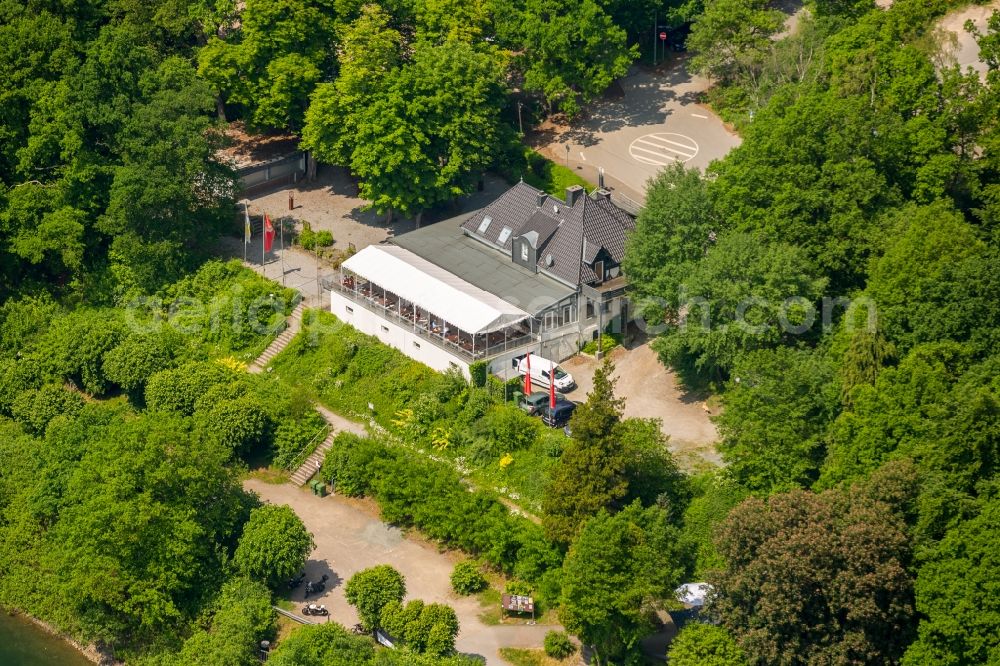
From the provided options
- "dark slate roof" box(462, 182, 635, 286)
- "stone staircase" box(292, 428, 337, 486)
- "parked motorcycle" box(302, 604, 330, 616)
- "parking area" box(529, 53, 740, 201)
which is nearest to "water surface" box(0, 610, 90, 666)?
"parked motorcycle" box(302, 604, 330, 616)

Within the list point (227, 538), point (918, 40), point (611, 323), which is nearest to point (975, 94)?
point (918, 40)

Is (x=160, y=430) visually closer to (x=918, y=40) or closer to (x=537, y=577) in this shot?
(x=537, y=577)

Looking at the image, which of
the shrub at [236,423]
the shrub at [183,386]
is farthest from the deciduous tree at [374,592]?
the shrub at [183,386]

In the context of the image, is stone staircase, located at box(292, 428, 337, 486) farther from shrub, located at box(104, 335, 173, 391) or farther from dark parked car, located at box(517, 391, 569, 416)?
shrub, located at box(104, 335, 173, 391)

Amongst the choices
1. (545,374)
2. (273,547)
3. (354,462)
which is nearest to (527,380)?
(545,374)

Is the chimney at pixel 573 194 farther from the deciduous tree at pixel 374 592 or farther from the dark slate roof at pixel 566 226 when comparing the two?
the deciduous tree at pixel 374 592

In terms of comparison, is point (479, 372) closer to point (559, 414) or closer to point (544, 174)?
point (559, 414)
